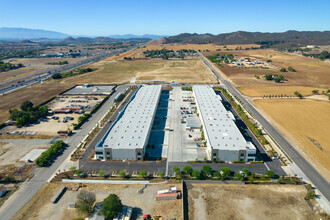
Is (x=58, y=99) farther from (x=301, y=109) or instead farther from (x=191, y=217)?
(x=301, y=109)


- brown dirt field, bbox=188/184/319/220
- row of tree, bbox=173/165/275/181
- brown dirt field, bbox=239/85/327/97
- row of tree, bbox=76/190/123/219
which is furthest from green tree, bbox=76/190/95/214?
brown dirt field, bbox=239/85/327/97

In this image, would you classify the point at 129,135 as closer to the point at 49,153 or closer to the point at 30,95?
the point at 49,153

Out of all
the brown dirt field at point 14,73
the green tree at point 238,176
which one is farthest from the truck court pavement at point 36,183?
the brown dirt field at point 14,73

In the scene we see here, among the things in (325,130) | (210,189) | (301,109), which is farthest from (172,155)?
(301,109)

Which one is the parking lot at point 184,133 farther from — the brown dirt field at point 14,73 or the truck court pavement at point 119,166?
the brown dirt field at point 14,73

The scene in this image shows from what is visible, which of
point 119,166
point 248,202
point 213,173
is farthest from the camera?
point 119,166

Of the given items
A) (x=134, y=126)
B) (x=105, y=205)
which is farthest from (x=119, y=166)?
(x=105, y=205)
